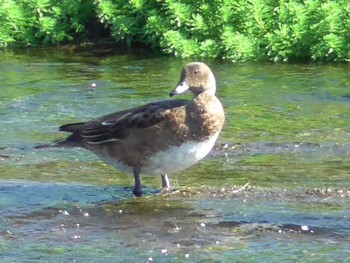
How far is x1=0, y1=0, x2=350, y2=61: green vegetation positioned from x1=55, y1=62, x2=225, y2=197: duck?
5.55 m

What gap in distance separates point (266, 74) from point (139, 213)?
582 centimetres

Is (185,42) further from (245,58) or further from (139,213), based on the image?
(139,213)

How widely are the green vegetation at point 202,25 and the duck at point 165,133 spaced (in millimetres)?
5555

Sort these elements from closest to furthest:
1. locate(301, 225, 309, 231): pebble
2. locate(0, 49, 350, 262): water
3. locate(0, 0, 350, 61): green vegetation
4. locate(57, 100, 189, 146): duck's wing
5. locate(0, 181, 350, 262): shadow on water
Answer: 1. locate(0, 181, 350, 262): shadow on water
2. locate(0, 49, 350, 262): water
3. locate(301, 225, 309, 231): pebble
4. locate(57, 100, 189, 146): duck's wing
5. locate(0, 0, 350, 61): green vegetation

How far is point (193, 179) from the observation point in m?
8.58

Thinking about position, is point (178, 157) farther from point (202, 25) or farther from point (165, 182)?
point (202, 25)

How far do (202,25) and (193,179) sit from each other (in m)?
5.55

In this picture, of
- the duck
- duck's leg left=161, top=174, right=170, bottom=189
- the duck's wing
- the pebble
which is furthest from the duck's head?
the pebble

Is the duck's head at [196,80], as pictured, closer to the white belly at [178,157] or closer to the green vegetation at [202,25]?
the white belly at [178,157]

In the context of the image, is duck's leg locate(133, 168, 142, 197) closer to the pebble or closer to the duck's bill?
the duck's bill

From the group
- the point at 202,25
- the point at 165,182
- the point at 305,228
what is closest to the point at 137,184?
the point at 165,182

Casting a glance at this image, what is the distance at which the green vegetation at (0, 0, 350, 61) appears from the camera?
1336 centimetres

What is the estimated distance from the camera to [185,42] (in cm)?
1384

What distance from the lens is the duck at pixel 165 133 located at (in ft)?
25.1
